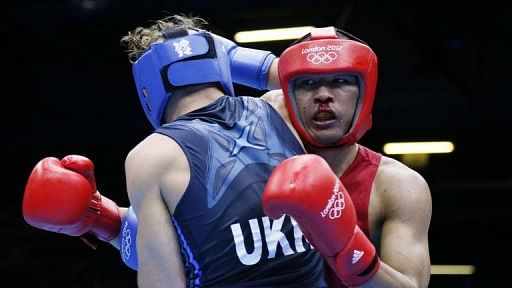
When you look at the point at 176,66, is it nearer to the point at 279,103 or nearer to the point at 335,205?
the point at 279,103

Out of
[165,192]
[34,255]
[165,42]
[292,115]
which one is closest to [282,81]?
[292,115]

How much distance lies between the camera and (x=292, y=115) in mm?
2404

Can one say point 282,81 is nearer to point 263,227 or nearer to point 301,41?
point 301,41

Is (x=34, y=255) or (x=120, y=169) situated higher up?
(x=120, y=169)

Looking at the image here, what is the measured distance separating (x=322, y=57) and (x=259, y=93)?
13.0ft

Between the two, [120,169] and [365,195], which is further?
[120,169]

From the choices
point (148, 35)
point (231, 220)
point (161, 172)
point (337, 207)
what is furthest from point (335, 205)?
point (148, 35)

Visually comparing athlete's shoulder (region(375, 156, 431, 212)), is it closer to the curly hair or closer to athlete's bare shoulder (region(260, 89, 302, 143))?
athlete's bare shoulder (region(260, 89, 302, 143))

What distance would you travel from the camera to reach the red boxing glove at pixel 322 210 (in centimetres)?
196

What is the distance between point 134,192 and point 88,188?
1.94ft

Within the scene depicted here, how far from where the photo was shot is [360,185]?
2.48 metres

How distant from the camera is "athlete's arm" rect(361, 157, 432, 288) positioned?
7.53 feet

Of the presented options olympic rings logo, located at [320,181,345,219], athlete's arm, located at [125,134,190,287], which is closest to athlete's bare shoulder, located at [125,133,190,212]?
athlete's arm, located at [125,134,190,287]

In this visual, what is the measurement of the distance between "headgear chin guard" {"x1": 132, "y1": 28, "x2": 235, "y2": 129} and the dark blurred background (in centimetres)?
316
